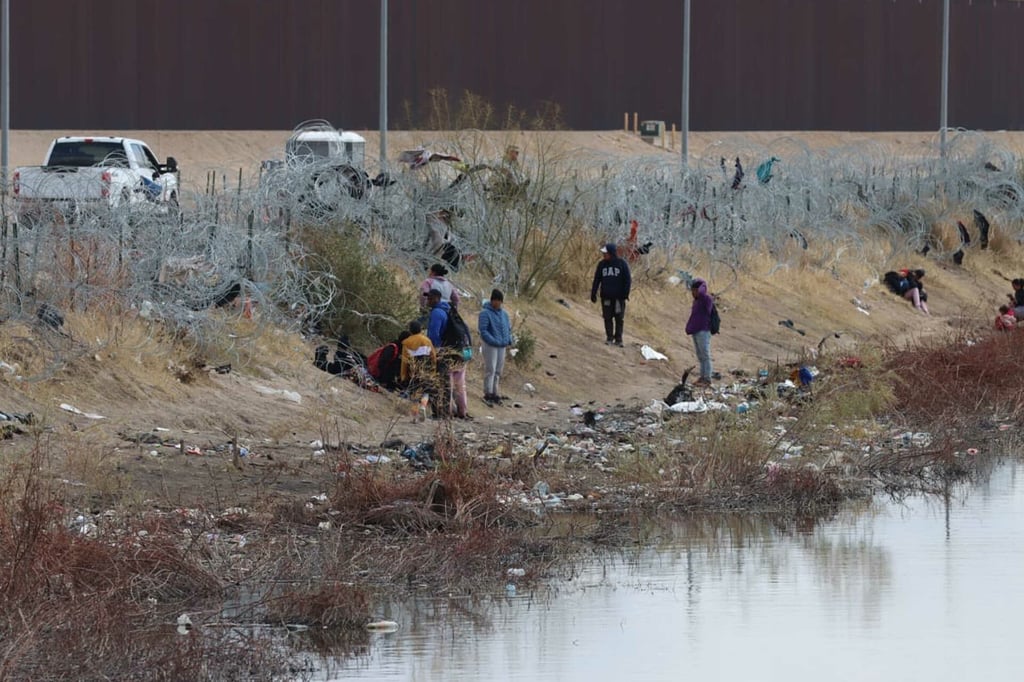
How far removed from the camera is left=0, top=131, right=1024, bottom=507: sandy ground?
48.0 feet

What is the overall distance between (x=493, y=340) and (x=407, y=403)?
1190mm

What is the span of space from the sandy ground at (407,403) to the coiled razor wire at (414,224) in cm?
50

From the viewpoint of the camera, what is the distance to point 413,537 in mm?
12180

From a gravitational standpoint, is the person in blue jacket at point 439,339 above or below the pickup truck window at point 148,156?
below

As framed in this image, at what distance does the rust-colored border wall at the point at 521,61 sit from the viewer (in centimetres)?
5144

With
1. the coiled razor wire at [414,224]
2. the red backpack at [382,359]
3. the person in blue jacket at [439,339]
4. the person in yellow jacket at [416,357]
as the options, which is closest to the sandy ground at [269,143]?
the coiled razor wire at [414,224]

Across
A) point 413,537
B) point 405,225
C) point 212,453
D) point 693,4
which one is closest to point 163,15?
point 693,4

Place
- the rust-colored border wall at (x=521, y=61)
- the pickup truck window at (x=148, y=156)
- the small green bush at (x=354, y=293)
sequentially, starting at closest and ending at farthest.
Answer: the small green bush at (x=354, y=293) → the pickup truck window at (x=148, y=156) → the rust-colored border wall at (x=521, y=61)

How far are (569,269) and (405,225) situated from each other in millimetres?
4804

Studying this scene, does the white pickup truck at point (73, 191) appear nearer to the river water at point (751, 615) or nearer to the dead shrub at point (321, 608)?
the river water at point (751, 615)

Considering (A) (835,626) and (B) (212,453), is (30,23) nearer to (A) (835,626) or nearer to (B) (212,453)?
(B) (212,453)

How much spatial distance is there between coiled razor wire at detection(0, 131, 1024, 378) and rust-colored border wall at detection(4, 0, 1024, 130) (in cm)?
2023

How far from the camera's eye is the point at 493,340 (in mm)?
18797

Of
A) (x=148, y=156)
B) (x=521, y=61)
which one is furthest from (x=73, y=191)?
(x=521, y=61)
